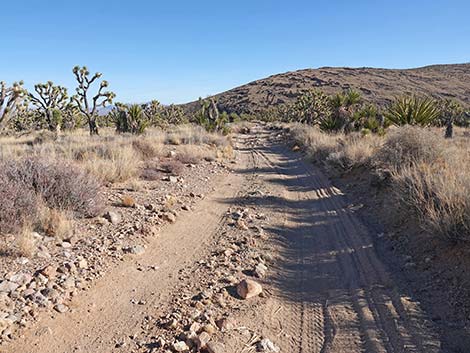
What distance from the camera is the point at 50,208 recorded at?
639cm

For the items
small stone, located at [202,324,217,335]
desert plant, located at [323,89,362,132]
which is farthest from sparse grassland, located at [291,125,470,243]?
desert plant, located at [323,89,362,132]

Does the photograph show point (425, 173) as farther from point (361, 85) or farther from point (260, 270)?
point (361, 85)

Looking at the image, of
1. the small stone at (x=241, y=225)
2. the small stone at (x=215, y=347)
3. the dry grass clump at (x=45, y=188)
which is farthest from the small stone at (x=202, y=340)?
the small stone at (x=241, y=225)

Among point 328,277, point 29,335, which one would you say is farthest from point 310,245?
point 29,335

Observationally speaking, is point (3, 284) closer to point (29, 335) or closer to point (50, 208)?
point (29, 335)

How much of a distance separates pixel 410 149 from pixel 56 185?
8.70 m

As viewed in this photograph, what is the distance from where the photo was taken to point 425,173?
24.7ft

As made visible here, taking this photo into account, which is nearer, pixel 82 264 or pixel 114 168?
pixel 82 264

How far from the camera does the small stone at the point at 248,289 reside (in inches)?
185

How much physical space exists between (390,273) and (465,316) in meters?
1.32

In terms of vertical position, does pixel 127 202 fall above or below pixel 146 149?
below

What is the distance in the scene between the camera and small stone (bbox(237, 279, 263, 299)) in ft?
15.4

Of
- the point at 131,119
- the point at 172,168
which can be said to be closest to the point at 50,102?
the point at 131,119

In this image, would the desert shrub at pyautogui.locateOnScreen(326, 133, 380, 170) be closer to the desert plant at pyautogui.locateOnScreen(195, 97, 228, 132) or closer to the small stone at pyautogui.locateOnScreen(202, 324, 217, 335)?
the small stone at pyautogui.locateOnScreen(202, 324, 217, 335)
